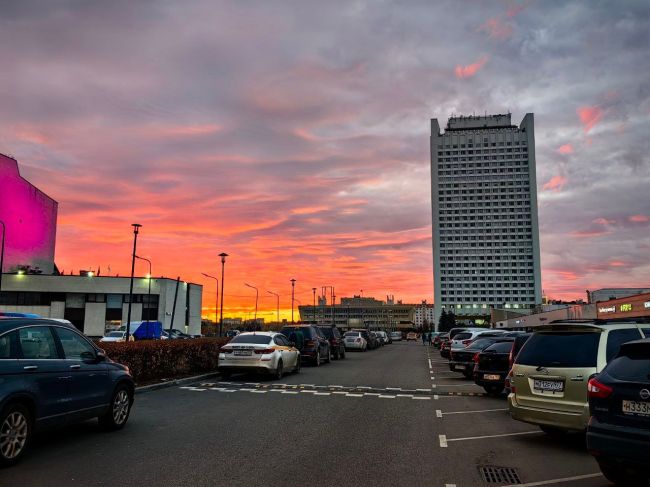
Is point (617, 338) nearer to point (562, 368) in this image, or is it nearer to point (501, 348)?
point (562, 368)

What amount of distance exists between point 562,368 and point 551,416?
2.29 ft

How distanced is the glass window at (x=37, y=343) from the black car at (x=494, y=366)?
33.5ft

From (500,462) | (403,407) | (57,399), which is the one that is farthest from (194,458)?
(403,407)

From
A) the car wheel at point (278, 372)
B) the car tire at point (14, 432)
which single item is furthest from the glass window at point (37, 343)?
the car wheel at point (278, 372)

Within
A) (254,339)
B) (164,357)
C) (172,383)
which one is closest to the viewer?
(172,383)

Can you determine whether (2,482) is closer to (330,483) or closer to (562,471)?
(330,483)

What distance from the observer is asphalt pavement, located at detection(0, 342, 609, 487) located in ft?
20.0

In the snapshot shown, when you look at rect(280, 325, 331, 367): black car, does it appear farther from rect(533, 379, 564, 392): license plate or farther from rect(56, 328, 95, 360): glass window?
rect(533, 379, 564, 392): license plate

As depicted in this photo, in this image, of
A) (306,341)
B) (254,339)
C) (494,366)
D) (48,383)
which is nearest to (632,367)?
(48,383)

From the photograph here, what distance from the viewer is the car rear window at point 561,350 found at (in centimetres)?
760

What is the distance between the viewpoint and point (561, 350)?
25.7 feet

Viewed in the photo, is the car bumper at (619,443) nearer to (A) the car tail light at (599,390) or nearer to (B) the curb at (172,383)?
(A) the car tail light at (599,390)

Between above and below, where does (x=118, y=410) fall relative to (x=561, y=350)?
below

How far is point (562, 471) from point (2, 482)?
21.2 ft
